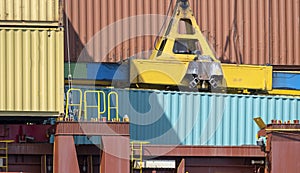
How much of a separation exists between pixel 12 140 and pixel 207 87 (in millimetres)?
6413

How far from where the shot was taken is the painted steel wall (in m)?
Result: 26.2

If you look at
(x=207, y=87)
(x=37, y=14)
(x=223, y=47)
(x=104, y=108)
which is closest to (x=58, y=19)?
(x=37, y=14)

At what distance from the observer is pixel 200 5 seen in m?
27.2

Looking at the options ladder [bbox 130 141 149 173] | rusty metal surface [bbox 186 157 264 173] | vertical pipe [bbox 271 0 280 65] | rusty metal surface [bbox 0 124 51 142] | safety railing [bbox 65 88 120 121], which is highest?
vertical pipe [bbox 271 0 280 65]

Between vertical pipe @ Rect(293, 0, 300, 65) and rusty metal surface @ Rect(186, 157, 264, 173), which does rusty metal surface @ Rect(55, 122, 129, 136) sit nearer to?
rusty metal surface @ Rect(186, 157, 264, 173)

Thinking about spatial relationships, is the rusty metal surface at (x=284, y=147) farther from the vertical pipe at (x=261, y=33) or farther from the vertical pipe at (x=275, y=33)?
the vertical pipe at (x=275, y=33)

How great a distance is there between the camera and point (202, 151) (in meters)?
18.9

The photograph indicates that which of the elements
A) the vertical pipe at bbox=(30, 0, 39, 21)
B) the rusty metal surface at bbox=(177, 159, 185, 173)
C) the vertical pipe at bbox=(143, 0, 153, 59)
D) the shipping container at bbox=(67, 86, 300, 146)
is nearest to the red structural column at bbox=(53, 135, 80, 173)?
the shipping container at bbox=(67, 86, 300, 146)

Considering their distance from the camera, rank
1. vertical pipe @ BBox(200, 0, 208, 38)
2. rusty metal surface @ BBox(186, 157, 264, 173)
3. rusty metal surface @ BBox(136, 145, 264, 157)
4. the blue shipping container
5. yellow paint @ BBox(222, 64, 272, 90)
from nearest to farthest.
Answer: rusty metal surface @ BBox(136, 145, 264, 157) → rusty metal surface @ BBox(186, 157, 264, 173) → yellow paint @ BBox(222, 64, 272, 90) → the blue shipping container → vertical pipe @ BBox(200, 0, 208, 38)

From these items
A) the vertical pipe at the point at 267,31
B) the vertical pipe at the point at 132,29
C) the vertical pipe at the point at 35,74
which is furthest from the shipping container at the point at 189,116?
the vertical pipe at the point at 267,31

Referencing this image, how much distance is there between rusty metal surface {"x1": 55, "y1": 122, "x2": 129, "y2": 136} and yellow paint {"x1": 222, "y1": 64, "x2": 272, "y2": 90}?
18.5 ft

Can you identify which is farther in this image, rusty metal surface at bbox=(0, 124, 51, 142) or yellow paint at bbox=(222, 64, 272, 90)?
yellow paint at bbox=(222, 64, 272, 90)

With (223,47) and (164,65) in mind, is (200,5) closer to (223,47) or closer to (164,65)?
(223,47)

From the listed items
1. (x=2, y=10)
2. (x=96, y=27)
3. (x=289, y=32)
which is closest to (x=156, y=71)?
(x=2, y=10)
